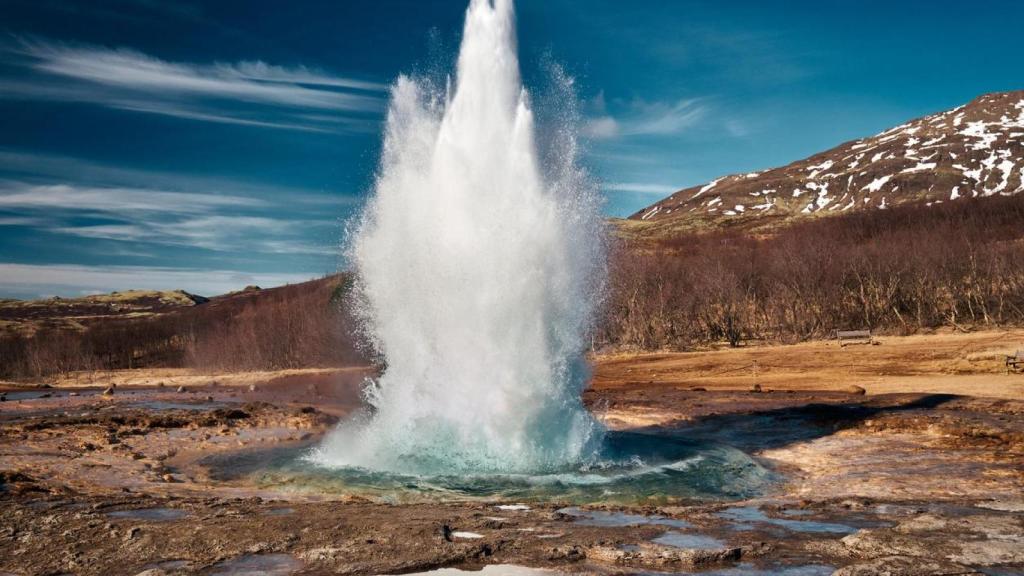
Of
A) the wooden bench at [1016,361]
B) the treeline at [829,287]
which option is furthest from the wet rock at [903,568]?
the treeline at [829,287]

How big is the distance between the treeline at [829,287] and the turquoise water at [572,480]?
135ft

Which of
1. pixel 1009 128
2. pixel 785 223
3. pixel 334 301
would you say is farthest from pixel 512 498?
pixel 1009 128

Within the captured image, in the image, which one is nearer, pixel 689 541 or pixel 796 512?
pixel 689 541

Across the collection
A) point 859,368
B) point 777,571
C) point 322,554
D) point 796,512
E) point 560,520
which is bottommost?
point 859,368

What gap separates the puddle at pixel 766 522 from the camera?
348 inches

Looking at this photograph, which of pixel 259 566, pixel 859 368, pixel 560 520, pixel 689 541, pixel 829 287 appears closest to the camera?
pixel 259 566

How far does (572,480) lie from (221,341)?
9631cm

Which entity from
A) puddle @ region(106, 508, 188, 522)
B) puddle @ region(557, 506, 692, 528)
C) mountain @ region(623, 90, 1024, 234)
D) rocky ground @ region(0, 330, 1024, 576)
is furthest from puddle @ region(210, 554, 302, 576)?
mountain @ region(623, 90, 1024, 234)

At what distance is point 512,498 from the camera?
1216cm

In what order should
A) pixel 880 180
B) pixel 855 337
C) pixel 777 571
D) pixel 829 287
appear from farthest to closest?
pixel 880 180, pixel 829 287, pixel 855 337, pixel 777 571

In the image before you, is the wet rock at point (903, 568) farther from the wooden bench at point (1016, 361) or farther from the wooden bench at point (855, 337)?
the wooden bench at point (855, 337)

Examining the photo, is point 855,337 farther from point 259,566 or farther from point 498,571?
point 259,566

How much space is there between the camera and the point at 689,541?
27.5 ft

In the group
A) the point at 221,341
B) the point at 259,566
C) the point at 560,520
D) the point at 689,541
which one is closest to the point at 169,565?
the point at 259,566
